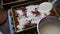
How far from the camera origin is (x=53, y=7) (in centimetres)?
84

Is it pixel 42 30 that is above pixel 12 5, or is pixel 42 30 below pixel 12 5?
Result: below

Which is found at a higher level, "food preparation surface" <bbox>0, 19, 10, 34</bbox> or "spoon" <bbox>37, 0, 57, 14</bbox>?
"spoon" <bbox>37, 0, 57, 14</bbox>

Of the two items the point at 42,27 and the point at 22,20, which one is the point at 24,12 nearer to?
the point at 22,20

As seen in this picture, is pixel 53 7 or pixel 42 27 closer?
pixel 42 27

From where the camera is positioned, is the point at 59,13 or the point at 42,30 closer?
the point at 42,30

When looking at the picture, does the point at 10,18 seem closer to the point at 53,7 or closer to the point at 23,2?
the point at 23,2

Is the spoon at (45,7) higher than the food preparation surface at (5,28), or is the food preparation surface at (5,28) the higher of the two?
the spoon at (45,7)

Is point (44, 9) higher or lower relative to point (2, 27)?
higher

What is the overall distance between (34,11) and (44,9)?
6cm

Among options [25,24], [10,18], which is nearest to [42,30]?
[25,24]

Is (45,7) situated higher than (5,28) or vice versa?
(45,7)

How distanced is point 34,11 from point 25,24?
10 cm

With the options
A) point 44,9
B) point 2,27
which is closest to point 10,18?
point 2,27

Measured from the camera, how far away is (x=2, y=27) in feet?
2.93
